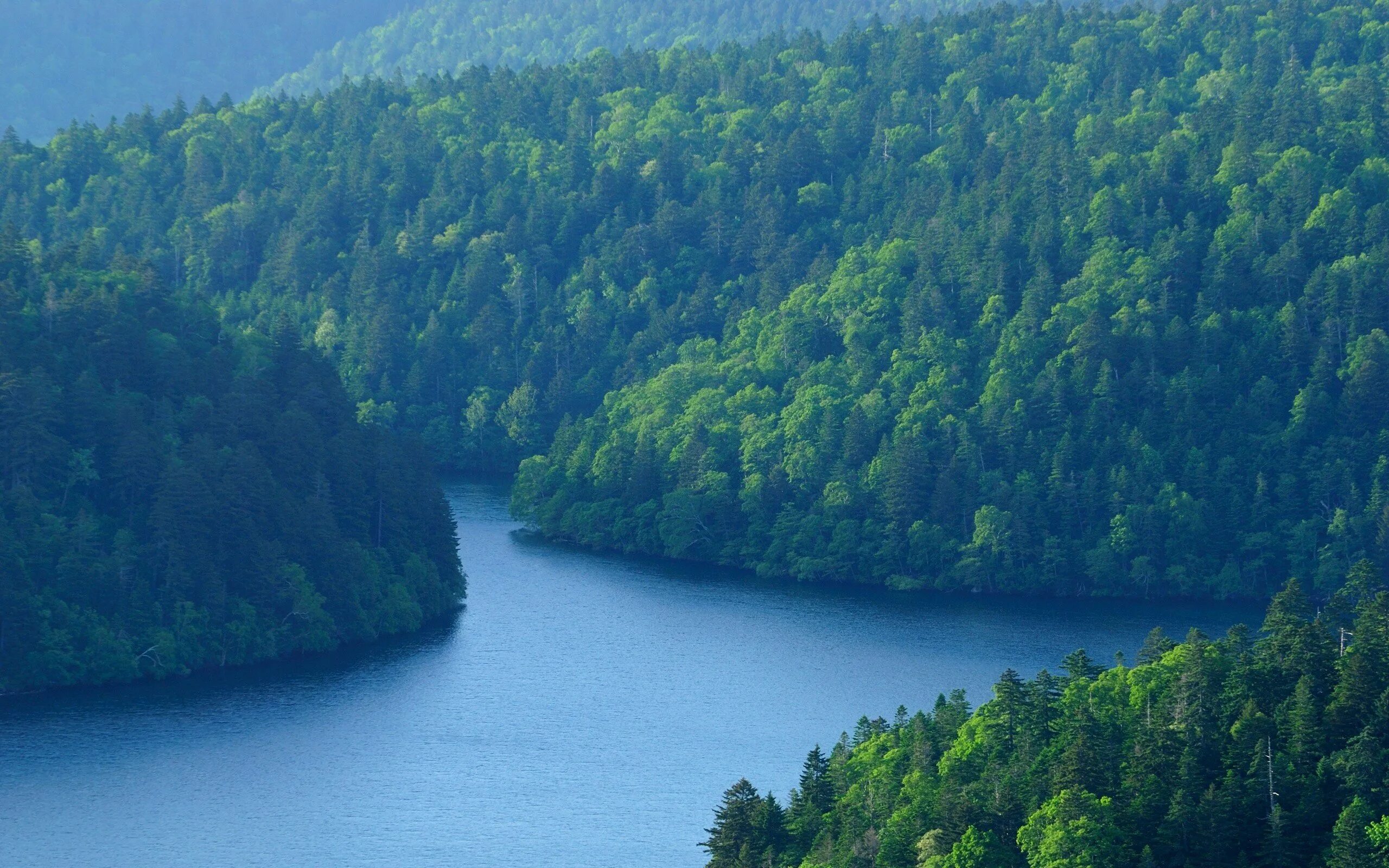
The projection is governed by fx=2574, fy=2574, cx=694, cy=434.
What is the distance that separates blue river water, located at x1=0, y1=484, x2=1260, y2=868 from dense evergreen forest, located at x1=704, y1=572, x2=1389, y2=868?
37.6 feet

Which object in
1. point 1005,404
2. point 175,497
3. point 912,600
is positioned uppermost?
point 1005,404

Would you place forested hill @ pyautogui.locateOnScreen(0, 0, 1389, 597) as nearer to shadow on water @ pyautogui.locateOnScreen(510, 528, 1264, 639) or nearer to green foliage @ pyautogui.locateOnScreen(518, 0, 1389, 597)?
green foliage @ pyautogui.locateOnScreen(518, 0, 1389, 597)

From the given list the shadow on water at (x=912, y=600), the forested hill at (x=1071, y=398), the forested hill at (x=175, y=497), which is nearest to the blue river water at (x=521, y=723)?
the shadow on water at (x=912, y=600)

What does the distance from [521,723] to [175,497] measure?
23.9 m

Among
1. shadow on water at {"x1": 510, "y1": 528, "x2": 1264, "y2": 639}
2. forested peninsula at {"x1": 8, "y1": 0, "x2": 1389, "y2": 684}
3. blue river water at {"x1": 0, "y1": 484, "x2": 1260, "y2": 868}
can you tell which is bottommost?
blue river water at {"x1": 0, "y1": 484, "x2": 1260, "y2": 868}

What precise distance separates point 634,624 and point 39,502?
3336 cm

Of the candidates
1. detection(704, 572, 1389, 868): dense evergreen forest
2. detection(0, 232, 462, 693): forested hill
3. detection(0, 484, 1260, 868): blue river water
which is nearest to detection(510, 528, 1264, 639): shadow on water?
detection(0, 484, 1260, 868): blue river water

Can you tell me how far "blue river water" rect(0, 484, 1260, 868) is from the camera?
338 feet

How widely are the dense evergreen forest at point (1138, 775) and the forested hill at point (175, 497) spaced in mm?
44360

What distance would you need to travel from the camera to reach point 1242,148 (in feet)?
599

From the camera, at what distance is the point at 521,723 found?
122000mm

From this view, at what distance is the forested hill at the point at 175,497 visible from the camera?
126438mm

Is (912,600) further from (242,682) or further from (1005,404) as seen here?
(242,682)

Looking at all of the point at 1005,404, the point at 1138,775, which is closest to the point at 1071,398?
the point at 1005,404
